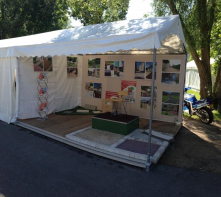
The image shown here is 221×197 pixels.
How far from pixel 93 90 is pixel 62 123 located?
2434 millimetres

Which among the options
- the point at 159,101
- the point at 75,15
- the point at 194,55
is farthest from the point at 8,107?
the point at 75,15

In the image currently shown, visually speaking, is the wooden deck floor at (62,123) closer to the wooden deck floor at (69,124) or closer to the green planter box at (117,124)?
the wooden deck floor at (69,124)

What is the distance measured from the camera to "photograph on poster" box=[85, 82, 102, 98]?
328 inches

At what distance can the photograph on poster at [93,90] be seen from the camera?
27.3ft

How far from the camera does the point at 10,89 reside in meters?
6.58

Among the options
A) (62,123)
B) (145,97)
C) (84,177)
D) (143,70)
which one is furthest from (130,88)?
(84,177)

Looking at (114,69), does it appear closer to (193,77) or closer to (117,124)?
(117,124)

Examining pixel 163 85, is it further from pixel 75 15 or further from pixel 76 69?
pixel 75 15

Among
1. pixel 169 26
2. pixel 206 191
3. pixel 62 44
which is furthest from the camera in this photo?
pixel 62 44

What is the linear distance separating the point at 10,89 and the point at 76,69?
9.37 ft

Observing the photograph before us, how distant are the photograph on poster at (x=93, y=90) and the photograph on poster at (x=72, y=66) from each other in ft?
2.36

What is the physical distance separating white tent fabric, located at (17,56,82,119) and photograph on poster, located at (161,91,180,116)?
3827 mm

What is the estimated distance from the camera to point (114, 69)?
7773mm

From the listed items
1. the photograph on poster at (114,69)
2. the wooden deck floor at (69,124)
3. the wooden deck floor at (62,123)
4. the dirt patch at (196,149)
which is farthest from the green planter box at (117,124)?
the photograph on poster at (114,69)
